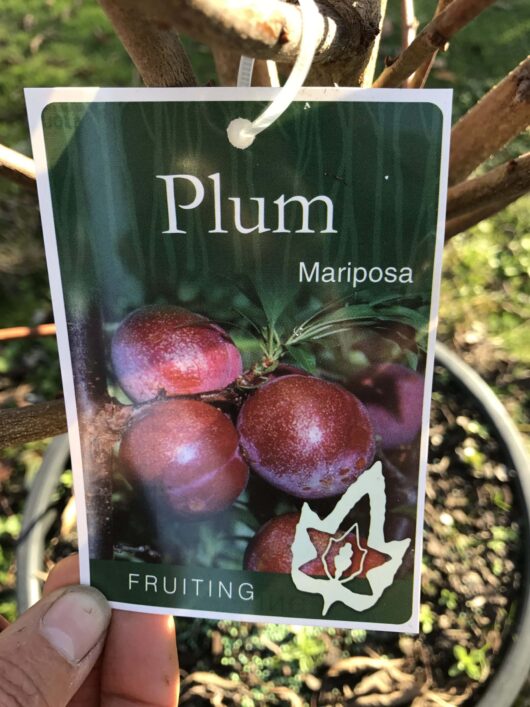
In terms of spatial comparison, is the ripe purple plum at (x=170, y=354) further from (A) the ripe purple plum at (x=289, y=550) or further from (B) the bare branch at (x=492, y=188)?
(B) the bare branch at (x=492, y=188)

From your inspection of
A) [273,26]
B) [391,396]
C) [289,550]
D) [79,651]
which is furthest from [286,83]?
[79,651]

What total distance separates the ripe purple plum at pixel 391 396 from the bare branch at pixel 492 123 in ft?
1.00

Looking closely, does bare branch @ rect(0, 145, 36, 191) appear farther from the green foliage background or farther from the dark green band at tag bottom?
the green foliage background

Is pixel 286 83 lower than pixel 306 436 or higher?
higher

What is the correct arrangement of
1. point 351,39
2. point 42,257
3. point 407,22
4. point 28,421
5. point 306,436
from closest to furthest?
point 351,39 → point 306,436 → point 28,421 → point 407,22 → point 42,257

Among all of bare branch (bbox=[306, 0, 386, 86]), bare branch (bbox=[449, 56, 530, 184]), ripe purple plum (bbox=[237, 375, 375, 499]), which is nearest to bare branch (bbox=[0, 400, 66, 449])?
ripe purple plum (bbox=[237, 375, 375, 499])

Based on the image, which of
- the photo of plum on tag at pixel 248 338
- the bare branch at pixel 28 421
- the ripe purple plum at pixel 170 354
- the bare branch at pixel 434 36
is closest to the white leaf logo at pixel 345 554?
the photo of plum on tag at pixel 248 338

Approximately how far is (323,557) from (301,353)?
0.21 meters

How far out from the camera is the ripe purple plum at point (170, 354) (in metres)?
0.58

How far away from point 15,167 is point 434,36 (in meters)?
0.42

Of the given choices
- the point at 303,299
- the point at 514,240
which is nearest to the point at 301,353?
the point at 303,299

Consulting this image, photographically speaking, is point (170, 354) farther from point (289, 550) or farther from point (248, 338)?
point (289, 550)

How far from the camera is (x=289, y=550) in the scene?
0.63m

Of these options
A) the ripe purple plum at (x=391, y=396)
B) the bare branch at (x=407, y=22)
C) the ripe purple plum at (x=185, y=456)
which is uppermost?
the bare branch at (x=407, y=22)
